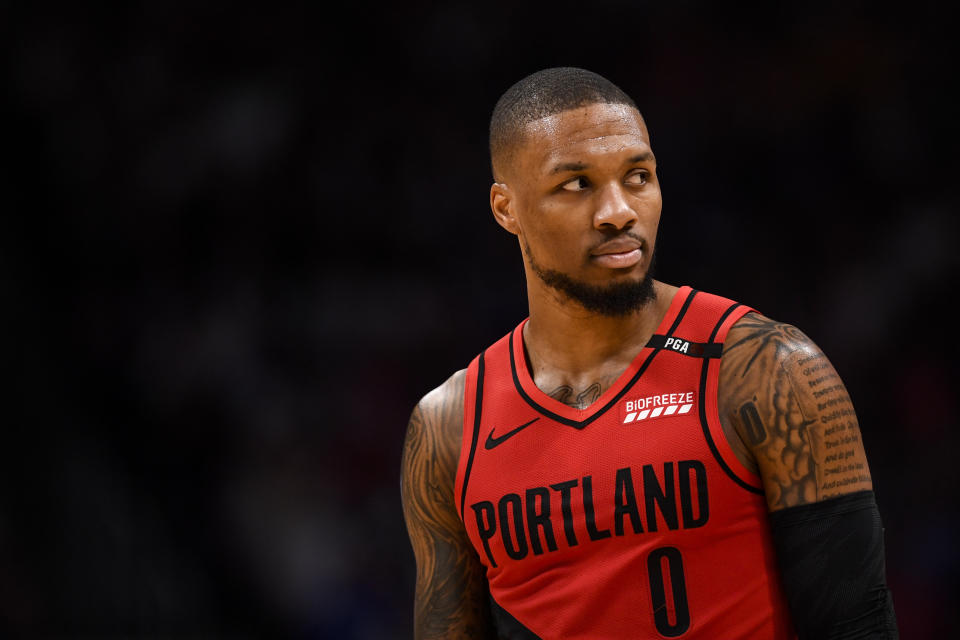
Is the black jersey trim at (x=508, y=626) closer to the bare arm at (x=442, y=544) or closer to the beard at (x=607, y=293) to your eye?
the bare arm at (x=442, y=544)

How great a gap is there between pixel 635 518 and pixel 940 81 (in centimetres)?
424

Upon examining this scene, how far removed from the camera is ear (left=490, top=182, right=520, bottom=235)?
2727 mm

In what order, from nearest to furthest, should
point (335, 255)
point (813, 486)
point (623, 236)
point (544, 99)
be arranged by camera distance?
1. point (813, 486)
2. point (623, 236)
3. point (544, 99)
4. point (335, 255)

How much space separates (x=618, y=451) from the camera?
2.47 metres

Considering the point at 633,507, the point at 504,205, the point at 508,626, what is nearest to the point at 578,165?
the point at 504,205

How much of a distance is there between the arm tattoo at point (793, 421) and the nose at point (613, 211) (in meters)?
0.41

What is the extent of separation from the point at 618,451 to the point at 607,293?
14.9 inches

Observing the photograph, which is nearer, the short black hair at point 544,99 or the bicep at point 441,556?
the short black hair at point 544,99

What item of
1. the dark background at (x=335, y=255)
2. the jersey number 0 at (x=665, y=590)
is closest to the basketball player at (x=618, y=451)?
the jersey number 0 at (x=665, y=590)

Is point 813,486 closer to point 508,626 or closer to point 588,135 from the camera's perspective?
point 508,626

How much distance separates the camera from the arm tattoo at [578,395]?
261 cm

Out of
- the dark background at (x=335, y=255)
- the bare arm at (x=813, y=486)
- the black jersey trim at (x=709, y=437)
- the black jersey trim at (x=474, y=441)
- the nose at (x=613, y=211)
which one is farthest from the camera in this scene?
the dark background at (x=335, y=255)

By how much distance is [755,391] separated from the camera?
234cm

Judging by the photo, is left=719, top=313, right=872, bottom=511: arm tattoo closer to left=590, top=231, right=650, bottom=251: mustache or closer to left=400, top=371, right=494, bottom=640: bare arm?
left=590, top=231, right=650, bottom=251: mustache
